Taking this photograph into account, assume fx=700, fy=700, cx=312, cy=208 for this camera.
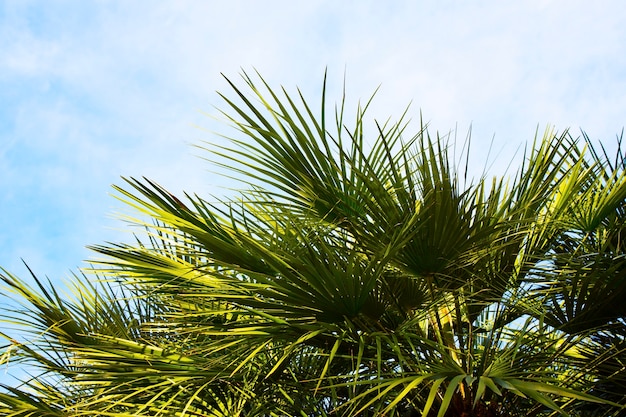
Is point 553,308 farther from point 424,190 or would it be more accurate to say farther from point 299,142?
point 299,142

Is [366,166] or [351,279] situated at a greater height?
[366,166]

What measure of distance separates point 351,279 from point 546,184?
→ 1113 millimetres

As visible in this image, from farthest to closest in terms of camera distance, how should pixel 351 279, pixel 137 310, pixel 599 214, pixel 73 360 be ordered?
pixel 137 310
pixel 73 360
pixel 599 214
pixel 351 279

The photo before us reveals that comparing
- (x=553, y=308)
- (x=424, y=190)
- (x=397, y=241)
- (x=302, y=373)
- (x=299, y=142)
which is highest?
(x=299, y=142)

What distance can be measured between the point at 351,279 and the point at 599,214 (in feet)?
4.52

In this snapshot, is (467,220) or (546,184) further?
(546,184)

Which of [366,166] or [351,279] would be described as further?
[366,166]

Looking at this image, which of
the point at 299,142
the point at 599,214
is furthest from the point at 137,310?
the point at 599,214

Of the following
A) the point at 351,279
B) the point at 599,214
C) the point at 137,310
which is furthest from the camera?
the point at 137,310

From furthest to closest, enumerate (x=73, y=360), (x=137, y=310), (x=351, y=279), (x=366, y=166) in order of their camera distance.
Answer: (x=137, y=310) < (x=73, y=360) < (x=366, y=166) < (x=351, y=279)

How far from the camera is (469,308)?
10.6ft

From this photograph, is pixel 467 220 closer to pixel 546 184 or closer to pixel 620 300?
pixel 546 184

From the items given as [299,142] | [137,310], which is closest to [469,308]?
[299,142]

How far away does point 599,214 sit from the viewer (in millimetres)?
3199
